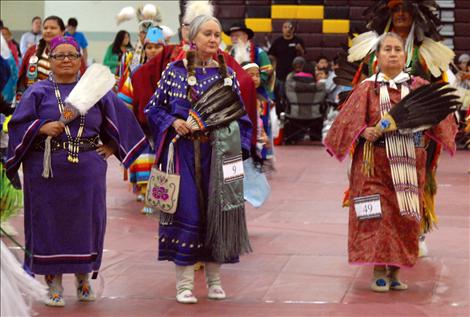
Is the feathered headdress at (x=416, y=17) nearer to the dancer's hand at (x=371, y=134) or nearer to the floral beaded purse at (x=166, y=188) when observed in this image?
the dancer's hand at (x=371, y=134)

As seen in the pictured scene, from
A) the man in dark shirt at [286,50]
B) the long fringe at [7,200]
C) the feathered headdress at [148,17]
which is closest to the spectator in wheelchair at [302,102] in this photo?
the man in dark shirt at [286,50]

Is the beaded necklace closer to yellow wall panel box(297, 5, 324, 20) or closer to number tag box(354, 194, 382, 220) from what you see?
number tag box(354, 194, 382, 220)

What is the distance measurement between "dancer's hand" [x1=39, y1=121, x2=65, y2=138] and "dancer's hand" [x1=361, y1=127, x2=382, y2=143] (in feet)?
5.35

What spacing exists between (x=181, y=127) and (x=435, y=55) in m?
2.02

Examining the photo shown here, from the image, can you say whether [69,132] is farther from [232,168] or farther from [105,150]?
[232,168]

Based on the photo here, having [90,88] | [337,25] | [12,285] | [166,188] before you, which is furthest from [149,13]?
[337,25]

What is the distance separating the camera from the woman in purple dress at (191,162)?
248 inches

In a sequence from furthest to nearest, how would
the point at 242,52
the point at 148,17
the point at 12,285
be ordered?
1. the point at 148,17
2. the point at 242,52
3. the point at 12,285

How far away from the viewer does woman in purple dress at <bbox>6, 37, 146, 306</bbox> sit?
236 inches

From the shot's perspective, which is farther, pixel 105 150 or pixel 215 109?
pixel 215 109

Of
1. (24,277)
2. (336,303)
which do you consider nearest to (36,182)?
(336,303)

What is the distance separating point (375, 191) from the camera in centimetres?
660

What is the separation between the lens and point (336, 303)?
250 inches

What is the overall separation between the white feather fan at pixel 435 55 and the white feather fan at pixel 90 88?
2283 millimetres
